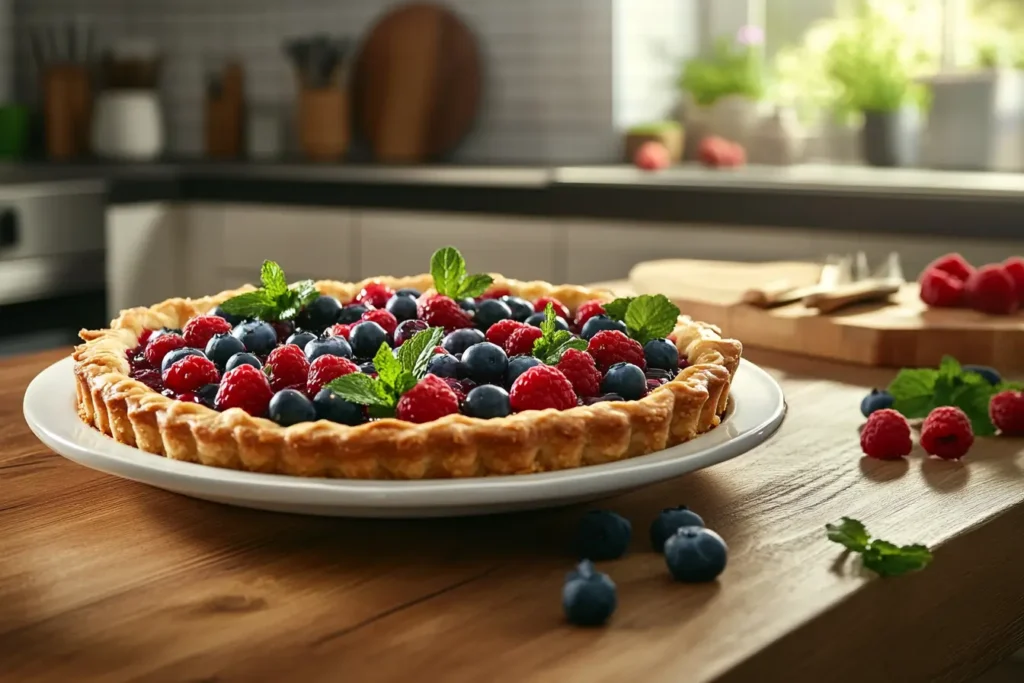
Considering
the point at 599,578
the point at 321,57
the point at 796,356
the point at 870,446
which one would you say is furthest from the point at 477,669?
the point at 321,57

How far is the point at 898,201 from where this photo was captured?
9.86 feet

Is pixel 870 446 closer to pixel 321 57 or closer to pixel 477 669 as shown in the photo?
pixel 477 669

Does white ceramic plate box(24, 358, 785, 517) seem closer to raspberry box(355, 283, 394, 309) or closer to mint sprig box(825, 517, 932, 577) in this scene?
mint sprig box(825, 517, 932, 577)

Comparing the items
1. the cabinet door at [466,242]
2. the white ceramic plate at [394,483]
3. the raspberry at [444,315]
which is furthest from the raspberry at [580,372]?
the cabinet door at [466,242]

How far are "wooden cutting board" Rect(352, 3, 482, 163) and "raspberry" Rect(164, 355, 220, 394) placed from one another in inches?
123

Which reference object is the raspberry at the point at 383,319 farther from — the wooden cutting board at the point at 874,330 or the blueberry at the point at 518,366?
the wooden cutting board at the point at 874,330

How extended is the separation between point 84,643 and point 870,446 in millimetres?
732

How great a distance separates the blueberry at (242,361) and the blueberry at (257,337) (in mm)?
73

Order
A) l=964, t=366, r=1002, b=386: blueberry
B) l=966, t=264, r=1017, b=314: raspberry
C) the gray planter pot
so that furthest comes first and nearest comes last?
the gray planter pot
l=966, t=264, r=1017, b=314: raspberry
l=964, t=366, r=1002, b=386: blueberry

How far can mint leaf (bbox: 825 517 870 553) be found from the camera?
944 mm

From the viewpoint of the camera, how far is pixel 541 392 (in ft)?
3.47

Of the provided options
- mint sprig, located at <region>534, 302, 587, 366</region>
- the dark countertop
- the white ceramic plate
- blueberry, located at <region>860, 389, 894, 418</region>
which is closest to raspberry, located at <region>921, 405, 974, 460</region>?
blueberry, located at <region>860, 389, 894, 418</region>

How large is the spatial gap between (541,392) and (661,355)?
8.2 inches

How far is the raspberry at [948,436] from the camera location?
1.23 m
